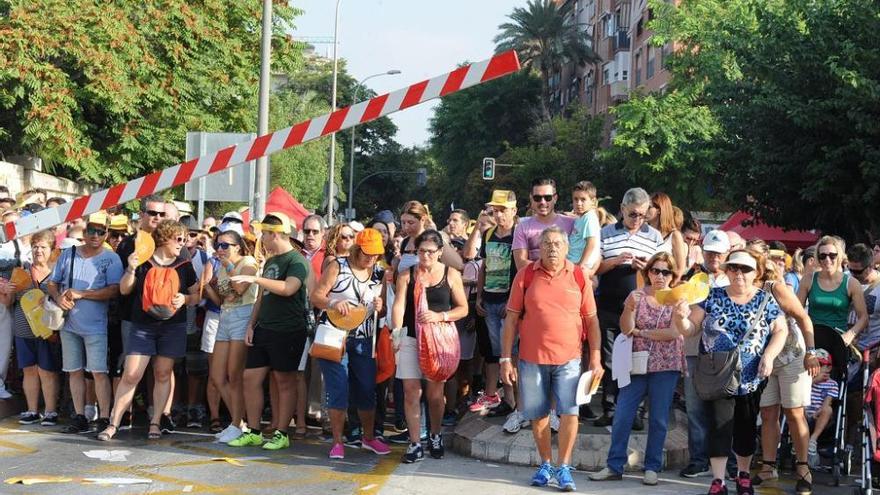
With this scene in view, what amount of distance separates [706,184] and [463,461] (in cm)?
3178

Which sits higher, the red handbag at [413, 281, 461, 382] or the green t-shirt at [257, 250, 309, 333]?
the green t-shirt at [257, 250, 309, 333]

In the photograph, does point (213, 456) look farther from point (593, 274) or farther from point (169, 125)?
point (169, 125)

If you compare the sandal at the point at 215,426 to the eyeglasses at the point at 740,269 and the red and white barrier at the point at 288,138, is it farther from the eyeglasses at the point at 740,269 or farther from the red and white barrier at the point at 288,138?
the eyeglasses at the point at 740,269

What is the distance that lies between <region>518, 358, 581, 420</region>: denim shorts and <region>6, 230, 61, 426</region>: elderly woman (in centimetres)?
439

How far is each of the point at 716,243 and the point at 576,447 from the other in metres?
1.83

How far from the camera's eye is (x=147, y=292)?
30.8 ft

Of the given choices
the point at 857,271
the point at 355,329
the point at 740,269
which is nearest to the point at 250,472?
the point at 355,329

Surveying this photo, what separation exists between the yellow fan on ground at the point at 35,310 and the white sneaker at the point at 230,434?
1.79m

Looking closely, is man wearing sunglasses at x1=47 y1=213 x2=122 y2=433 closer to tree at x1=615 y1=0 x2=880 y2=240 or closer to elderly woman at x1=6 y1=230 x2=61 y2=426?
elderly woman at x1=6 y1=230 x2=61 y2=426

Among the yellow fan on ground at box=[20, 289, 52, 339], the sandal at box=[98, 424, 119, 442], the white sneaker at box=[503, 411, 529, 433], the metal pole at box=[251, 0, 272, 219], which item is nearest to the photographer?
the white sneaker at box=[503, 411, 529, 433]

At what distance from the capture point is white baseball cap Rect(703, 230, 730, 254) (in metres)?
8.28

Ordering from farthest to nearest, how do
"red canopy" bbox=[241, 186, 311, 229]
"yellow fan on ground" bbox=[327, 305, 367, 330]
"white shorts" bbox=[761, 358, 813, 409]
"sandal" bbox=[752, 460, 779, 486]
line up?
1. "red canopy" bbox=[241, 186, 311, 229]
2. "yellow fan on ground" bbox=[327, 305, 367, 330]
3. "sandal" bbox=[752, 460, 779, 486]
4. "white shorts" bbox=[761, 358, 813, 409]

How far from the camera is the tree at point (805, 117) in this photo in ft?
68.0

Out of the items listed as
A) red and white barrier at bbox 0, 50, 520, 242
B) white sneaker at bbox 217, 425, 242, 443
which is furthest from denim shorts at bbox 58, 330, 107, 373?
red and white barrier at bbox 0, 50, 520, 242
